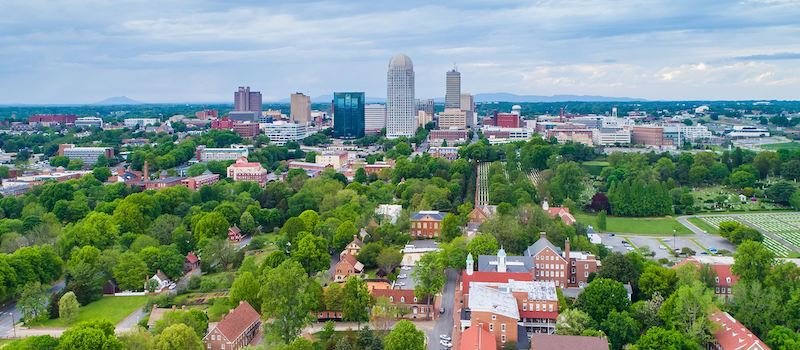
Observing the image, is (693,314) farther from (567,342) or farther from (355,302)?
(355,302)

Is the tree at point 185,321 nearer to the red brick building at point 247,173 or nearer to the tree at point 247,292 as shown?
the tree at point 247,292

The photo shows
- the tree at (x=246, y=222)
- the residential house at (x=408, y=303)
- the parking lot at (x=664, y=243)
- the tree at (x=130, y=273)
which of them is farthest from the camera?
the tree at (x=246, y=222)

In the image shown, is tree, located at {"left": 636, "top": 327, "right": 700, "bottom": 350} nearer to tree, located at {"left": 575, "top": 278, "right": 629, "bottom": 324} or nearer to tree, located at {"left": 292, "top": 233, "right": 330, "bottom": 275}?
tree, located at {"left": 575, "top": 278, "right": 629, "bottom": 324}

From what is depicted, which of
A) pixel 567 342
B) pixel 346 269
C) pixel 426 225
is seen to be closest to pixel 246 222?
pixel 426 225

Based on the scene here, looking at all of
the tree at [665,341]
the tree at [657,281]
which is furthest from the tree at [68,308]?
the tree at [657,281]

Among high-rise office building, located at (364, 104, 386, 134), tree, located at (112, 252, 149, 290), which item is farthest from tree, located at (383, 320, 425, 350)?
high-rise office building, located at (364, 104, 386, 134)

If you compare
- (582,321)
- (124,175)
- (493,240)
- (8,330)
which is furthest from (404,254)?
(124,175)

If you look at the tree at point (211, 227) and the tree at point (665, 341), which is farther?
the tree at point (211, 227)
